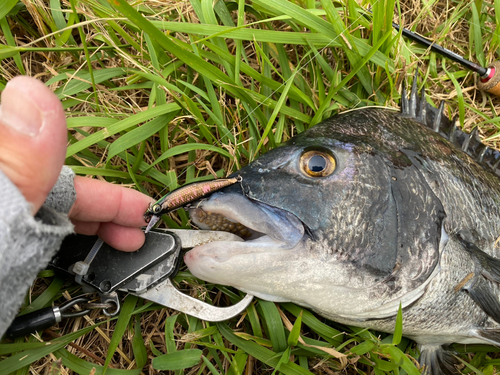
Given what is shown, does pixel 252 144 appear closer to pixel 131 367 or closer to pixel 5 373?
pixel 131 367

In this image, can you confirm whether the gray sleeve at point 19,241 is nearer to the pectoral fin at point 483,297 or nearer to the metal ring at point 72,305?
Answer: the metal ring at point 72,305

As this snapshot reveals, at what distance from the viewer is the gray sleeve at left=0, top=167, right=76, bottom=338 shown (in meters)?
1.13

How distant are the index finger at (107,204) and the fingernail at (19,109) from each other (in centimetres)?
72

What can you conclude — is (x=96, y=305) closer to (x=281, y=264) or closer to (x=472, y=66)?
(x=281, y=264)

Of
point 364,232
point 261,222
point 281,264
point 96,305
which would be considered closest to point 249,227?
point 261,222

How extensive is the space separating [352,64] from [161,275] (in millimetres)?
1818

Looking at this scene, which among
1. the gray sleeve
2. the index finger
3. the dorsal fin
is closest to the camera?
the gray sleeve

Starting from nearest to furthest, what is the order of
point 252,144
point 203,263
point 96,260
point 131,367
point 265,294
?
point 203,263 → point 265,294 → point 96,260 → point 131,367 → point 252,144

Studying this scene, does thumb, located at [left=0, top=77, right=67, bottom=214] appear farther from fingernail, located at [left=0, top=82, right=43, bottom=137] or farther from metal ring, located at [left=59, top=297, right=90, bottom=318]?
metal ring, located at [left=59, top=297, right=90, bottom=318]

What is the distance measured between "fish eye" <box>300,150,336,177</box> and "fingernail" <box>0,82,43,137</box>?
1087 mm

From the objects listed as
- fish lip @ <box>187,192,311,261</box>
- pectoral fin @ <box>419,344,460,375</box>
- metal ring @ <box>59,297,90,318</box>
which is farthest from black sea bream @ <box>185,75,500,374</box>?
metal ring @ <box>59,297,90,318</box>

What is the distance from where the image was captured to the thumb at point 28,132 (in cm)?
116

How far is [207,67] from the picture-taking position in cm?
217

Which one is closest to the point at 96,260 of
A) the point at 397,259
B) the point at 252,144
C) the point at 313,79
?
the point at 252,144
